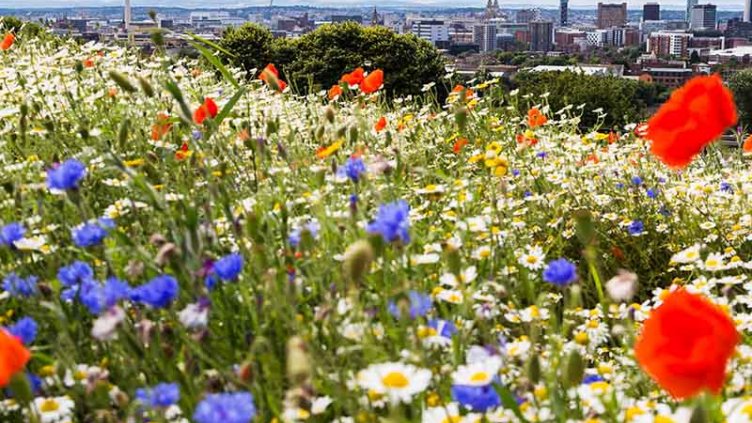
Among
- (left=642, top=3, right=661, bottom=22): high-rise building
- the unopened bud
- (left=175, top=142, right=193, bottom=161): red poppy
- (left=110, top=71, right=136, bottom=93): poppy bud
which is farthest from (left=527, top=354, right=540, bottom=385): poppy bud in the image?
(left=642, top=3, right=661, bottom=22): high-rise building

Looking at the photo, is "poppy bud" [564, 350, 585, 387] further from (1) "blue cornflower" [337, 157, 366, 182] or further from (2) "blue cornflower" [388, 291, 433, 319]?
(1) "blue cornflower" [337, 157, 366, 182]

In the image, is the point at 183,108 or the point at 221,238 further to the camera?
the point at 221,238

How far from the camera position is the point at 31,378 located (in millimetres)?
1136

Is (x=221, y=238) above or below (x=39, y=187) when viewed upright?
below

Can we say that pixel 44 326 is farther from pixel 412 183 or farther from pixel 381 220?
pixel 412 183

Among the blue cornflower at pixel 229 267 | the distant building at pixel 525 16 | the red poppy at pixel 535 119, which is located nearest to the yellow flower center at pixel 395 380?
the blue cornflower at pixel 229 267

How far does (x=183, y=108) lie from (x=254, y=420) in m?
0.59

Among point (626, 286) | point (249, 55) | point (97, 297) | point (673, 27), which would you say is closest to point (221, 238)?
point (97, 297)

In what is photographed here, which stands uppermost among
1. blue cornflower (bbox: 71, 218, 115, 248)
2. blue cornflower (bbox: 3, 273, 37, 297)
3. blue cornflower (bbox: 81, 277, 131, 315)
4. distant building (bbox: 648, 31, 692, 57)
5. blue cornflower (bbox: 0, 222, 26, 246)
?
blue cornflower (bbox: 71, 218, 115, 248)

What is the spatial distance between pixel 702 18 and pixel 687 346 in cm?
13427

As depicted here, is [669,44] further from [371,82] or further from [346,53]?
[371,82]

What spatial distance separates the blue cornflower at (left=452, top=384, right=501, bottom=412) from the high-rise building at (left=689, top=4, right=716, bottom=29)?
132302mm

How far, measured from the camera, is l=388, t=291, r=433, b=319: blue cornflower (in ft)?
3.73

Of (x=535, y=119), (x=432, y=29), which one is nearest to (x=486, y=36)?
(x=432, y=29)
